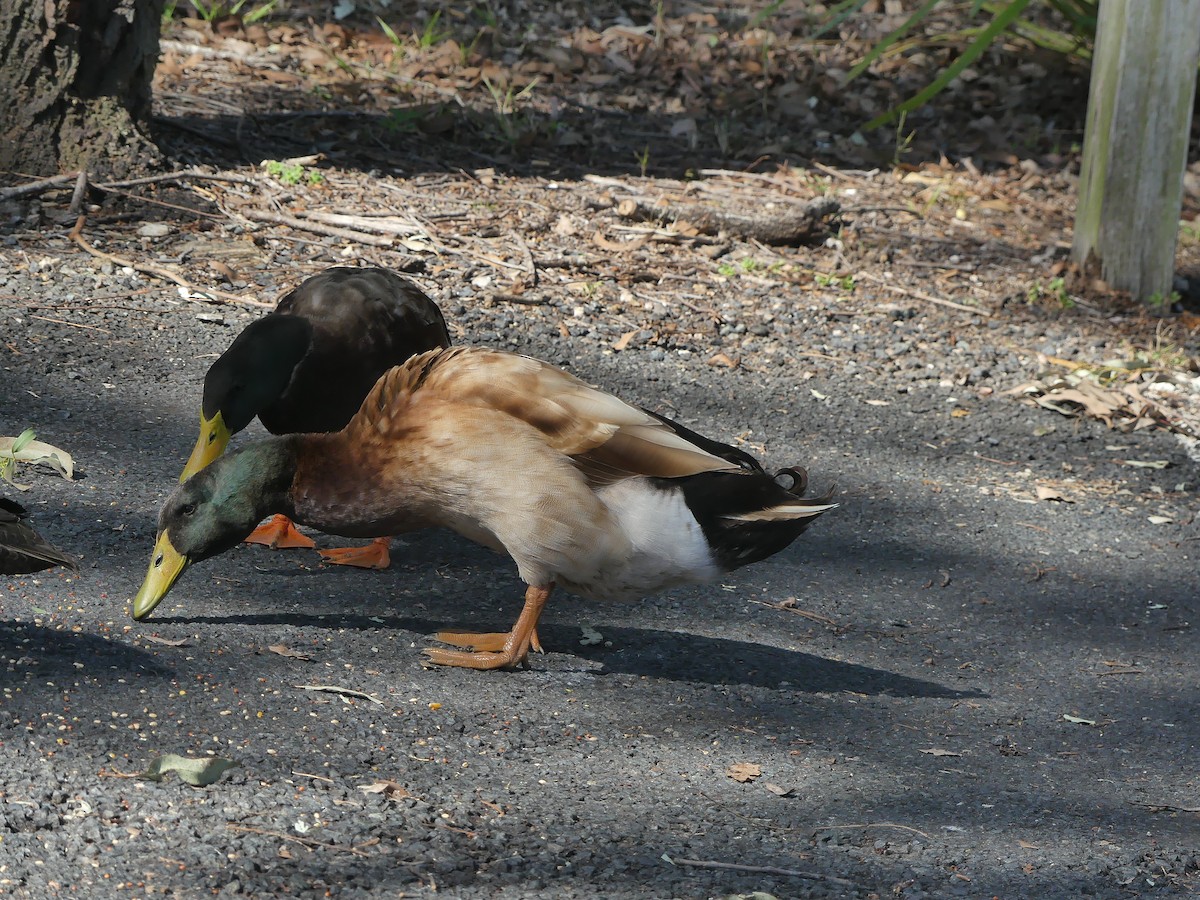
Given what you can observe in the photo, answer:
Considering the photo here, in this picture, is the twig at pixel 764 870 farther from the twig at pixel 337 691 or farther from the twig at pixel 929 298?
the twig at pixel 929 298

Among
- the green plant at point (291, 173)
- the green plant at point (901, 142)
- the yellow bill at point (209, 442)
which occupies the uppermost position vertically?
the green plant at point (901, 142)

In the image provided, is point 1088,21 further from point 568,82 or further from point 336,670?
point 336,670

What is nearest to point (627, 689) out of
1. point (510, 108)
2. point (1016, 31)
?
point (510, 108)

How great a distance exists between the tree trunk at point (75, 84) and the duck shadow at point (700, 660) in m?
3.70

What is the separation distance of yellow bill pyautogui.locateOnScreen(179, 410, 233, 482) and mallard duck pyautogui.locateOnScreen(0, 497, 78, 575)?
0.73m

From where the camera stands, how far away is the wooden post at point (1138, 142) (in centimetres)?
710

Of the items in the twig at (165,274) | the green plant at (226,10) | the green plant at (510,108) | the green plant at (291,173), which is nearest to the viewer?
the twig at (165,274)

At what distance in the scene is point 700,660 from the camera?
4.00 m

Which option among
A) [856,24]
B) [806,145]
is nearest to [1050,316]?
[806,145]

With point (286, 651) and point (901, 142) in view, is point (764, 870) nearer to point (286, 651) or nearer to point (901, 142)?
point (286, 651)

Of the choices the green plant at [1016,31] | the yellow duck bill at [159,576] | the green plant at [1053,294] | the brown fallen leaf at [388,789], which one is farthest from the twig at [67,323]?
the green plant at [1016,31]

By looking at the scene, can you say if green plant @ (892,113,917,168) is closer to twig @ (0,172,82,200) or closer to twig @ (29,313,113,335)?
twig @ (0,172,82,200)

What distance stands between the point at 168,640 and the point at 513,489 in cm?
96

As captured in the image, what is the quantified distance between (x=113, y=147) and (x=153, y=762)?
179 inches
